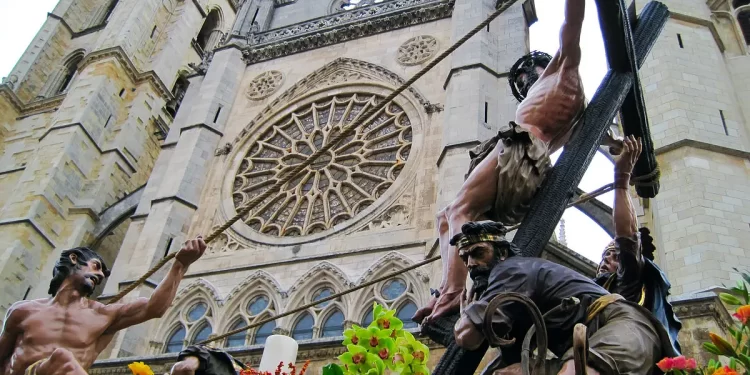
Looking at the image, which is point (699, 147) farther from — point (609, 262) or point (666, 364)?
point (666, 364)

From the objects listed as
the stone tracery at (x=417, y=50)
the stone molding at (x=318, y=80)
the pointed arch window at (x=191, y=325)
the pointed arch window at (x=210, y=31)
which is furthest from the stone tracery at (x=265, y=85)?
the pointed arch window at (x=210, y=31)

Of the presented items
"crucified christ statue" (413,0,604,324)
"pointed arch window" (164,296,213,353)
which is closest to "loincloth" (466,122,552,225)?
"crucified christ statue" (413,0,604,324)

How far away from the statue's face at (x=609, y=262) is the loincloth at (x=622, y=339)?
2.78 feet

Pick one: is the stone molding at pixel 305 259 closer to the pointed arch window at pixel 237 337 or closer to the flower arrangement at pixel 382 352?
the pointed arch window at pixel 237 337

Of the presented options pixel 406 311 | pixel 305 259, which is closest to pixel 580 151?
pixel 406 311

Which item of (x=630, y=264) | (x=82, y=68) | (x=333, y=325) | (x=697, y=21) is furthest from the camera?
(x=82, y=68)

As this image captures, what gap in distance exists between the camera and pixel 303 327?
1095 centimetres

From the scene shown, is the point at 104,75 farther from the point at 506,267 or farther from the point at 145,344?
the point at 506,267

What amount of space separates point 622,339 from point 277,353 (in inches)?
95.5

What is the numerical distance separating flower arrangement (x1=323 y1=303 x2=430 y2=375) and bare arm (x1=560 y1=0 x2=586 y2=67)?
129cm

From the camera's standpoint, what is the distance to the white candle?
3.77 m

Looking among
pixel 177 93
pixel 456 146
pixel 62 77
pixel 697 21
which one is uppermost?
pixel 177 93

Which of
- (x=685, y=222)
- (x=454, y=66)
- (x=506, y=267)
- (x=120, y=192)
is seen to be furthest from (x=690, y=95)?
(x=120, y=192)

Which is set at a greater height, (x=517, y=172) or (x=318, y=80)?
(x=318, y=80)
